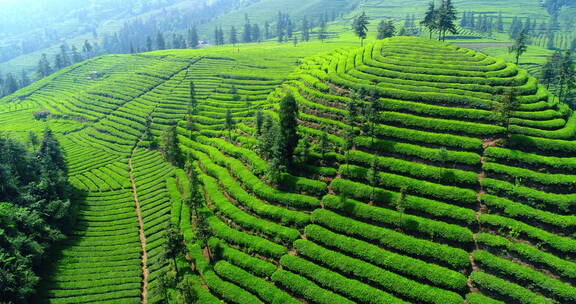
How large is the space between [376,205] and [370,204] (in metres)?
0.93

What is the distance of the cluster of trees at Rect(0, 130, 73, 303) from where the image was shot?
52.0 m

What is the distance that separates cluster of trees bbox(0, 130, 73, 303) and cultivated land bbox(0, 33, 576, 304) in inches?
175

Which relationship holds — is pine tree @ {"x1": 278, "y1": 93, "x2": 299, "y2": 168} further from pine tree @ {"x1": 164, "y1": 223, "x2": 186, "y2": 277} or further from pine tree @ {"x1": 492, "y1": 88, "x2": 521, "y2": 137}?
pine tree @ {"x1": 492, "y1": 88, "x2": 521, "y2": 137}

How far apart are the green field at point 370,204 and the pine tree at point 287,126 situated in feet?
10.1

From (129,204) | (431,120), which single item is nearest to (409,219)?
(431,120)

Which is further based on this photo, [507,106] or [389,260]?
[507,106]

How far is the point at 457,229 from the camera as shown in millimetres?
45062

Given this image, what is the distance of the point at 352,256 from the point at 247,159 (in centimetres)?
2937

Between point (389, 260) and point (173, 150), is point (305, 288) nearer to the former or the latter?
point (389, 260)

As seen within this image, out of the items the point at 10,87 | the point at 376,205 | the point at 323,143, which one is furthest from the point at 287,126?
the point at 10,87

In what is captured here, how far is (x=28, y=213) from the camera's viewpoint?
63000 mm

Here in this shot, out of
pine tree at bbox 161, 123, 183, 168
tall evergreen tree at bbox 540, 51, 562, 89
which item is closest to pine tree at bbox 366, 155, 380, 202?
pine tree at bbox 161, 123, 183, 168

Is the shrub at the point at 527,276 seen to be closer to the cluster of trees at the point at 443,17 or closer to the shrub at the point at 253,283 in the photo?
the shrub at the point at 253,283

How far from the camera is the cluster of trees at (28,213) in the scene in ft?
171
